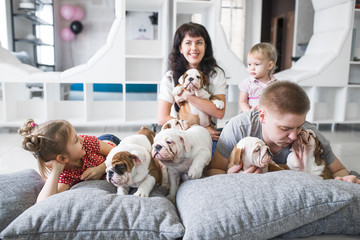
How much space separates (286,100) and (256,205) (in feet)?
1.40

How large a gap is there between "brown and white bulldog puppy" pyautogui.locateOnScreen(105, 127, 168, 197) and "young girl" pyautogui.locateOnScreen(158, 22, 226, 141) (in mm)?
524

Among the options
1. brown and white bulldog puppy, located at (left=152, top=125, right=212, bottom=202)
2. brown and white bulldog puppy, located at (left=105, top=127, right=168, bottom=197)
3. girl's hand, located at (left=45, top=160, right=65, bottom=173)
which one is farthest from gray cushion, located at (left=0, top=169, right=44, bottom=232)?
brown and white bulldog puppy, located at (left=152, top=125, right=212, bottom=202)

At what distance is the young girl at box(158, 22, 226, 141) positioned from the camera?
175 centimetres

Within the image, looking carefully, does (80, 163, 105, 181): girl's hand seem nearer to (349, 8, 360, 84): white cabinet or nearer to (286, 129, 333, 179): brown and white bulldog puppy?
(286, 129, 333, 179): brown and white bulldog puppy

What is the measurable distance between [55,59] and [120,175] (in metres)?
7.10

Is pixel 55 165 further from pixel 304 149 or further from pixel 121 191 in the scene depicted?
pixel 304 149

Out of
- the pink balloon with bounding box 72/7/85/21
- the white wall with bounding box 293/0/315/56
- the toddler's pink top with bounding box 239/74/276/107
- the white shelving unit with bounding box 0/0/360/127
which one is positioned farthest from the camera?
the pink balloon with bounding box 72/7/85/21

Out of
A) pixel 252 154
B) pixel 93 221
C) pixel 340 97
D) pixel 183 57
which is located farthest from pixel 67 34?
A: pixel 93 221

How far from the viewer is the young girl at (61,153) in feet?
3.98

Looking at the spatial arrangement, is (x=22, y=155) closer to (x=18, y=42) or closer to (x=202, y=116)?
(x=202, y=116)

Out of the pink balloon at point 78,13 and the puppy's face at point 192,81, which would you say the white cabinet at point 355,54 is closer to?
the puppy's face at point 192,81

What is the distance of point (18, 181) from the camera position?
1.28m

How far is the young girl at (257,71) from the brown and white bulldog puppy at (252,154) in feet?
2.50

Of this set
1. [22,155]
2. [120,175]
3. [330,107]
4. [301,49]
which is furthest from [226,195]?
[301,49]
